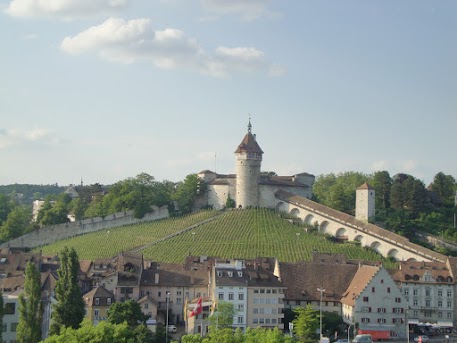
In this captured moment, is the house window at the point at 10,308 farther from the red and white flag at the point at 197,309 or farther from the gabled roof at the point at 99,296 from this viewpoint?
the red and white flag at the point at 197,309

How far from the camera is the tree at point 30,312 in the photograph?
182ft

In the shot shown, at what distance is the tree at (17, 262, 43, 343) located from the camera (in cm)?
5541

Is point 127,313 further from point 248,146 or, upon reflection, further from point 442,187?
point 442,187

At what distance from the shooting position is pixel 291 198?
4909 inches

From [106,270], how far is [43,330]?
619 inches

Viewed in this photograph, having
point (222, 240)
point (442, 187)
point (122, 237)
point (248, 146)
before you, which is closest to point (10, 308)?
point (222, 240)

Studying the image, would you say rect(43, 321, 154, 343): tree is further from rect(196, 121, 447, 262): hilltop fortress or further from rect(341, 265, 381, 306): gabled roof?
rect(196, 121, 447, 262): hilltop fortress

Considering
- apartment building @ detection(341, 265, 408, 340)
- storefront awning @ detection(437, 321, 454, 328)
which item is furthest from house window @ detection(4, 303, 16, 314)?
storefront awning @ detection(437, 321, 454, 328)

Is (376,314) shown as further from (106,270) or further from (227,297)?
(106,270)

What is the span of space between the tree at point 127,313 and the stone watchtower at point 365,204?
6192cm

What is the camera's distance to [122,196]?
127m

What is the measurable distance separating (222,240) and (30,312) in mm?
48810

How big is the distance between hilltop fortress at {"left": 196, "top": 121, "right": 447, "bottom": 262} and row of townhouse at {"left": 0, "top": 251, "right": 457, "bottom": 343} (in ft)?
85.3

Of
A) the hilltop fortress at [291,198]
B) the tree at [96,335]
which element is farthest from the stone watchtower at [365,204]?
the tree at [96,335]
